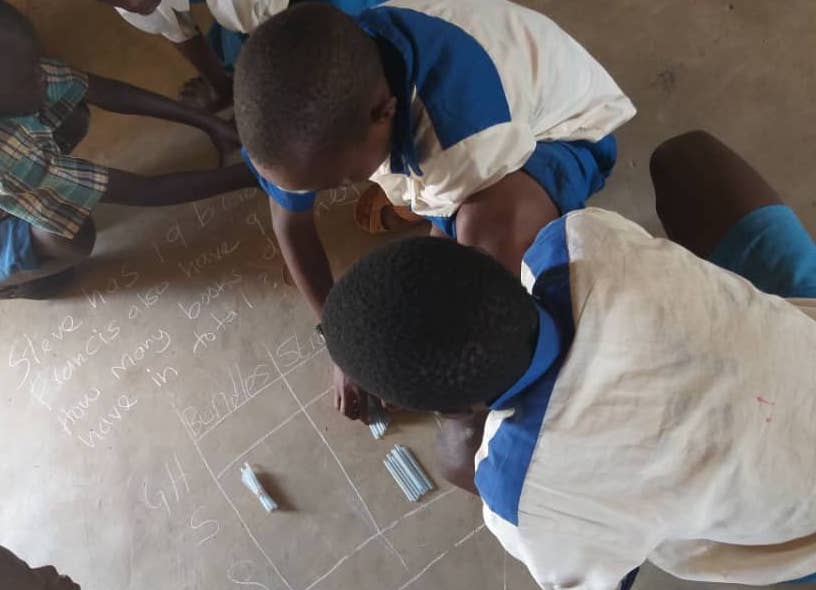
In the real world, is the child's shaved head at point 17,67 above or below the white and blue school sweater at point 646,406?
below

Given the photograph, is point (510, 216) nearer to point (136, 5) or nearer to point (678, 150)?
point (678, 150)

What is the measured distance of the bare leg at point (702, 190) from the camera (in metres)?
0.89

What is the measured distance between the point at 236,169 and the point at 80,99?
0.30 m

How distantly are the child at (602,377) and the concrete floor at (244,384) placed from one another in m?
0.48

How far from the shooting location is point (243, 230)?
131 cm

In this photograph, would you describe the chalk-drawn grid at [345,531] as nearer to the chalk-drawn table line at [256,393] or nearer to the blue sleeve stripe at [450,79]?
the chalk-drawn table line at [256,393]

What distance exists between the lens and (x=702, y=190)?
926 mm

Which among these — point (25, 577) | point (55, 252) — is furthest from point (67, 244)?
point (25, 577)

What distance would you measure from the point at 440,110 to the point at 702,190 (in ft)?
1.35

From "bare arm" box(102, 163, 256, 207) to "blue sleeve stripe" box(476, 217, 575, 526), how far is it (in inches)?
31.4

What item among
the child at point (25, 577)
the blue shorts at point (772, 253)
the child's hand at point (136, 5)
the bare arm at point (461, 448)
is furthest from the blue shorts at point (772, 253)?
the child at point (25, 577)

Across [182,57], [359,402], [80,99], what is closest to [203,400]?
[359,402]

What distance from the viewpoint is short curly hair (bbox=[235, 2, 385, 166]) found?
0.63m

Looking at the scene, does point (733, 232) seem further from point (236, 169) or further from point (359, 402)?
point (236, 169)
